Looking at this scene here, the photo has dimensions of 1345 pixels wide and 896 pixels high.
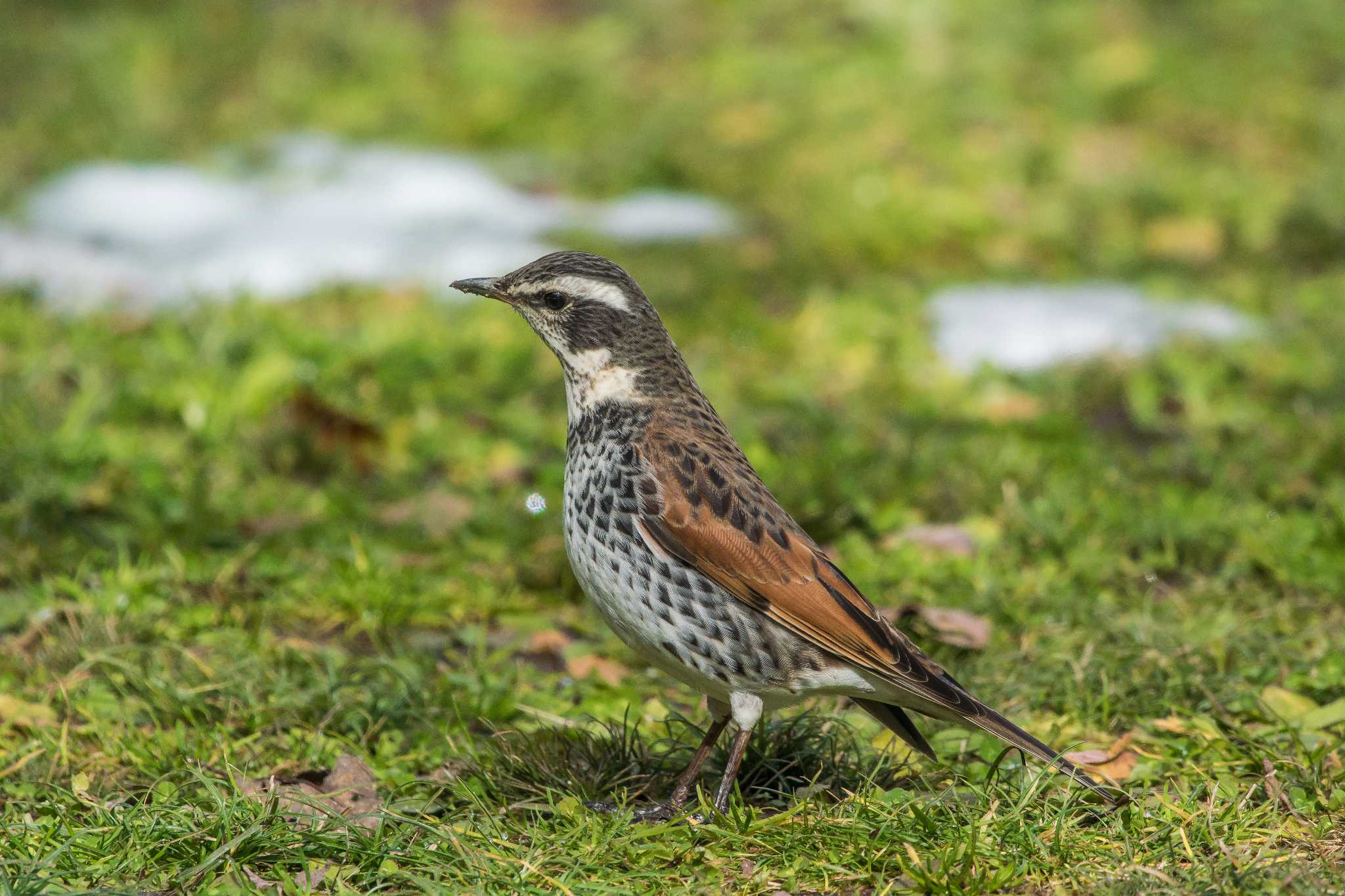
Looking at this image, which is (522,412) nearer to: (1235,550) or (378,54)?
(1235,550)

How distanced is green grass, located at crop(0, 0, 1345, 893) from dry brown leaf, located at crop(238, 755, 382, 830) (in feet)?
0.20

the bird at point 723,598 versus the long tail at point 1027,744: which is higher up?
the bird at point 723,598

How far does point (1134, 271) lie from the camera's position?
973 centimetres

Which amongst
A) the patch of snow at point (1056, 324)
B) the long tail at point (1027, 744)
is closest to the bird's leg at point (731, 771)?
the long tail at point (1027, 744)

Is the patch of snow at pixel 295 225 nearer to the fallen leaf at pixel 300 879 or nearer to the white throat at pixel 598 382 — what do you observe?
the white throat at pixel 598 382

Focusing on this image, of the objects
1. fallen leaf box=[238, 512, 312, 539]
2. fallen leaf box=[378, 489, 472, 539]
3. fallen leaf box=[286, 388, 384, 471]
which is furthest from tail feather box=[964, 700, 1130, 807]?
fallen leaf box=[286, 388, 384, 471]

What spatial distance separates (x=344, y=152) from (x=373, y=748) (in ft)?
25.3

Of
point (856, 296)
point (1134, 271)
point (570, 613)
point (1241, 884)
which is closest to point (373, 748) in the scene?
point (570, 613)

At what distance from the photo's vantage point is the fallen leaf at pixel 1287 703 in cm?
463

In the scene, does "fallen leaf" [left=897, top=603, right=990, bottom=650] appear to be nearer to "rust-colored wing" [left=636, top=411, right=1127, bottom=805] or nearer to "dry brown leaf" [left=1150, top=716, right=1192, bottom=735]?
"dry brown leaf" [left=1150, top=716, right=1192, bottom=735]

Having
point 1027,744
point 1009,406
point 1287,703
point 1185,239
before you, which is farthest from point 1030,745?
point 1185,239

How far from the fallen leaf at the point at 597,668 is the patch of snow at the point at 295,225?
428 cm

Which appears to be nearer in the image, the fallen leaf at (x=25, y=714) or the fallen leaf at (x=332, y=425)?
the fallen leaf at (x=25, y=714)

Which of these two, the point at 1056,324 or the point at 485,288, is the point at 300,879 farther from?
the point at 1056,324
